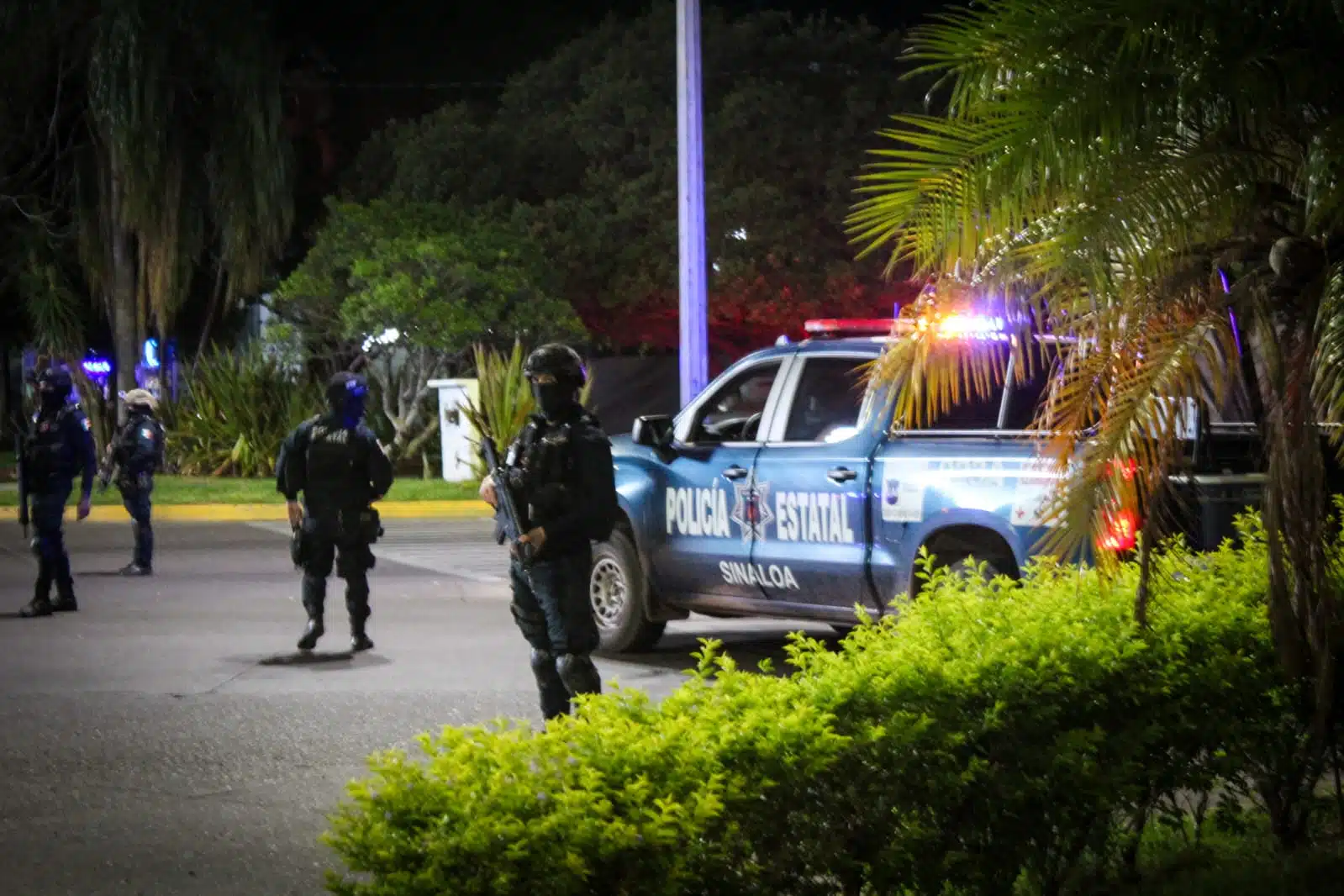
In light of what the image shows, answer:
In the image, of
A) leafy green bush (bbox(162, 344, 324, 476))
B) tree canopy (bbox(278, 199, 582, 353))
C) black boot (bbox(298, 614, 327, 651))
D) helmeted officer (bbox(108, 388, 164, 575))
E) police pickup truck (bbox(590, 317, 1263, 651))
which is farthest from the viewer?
leafy green bush (bbox(162, 344, 324, 476))

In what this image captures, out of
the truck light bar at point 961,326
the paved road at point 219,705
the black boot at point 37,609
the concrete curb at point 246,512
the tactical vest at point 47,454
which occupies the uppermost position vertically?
the truck light bar at point 961,326

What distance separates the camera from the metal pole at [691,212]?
17.5 meters

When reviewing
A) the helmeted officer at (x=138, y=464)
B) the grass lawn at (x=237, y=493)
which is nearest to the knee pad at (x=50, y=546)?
the helmeted officer at (x=138, y=464)

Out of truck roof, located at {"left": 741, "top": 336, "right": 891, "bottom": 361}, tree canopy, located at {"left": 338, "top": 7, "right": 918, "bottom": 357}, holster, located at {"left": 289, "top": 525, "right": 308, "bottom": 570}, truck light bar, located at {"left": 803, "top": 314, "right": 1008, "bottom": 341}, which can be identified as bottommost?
holster, located at {"left": 289, "top": 525, "right": 308, "bottom": 570}

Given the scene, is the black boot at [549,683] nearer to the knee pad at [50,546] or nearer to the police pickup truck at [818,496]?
the police pickup truck at [818,496]

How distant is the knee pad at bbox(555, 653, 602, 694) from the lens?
303 inches

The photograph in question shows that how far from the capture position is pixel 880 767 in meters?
4.58

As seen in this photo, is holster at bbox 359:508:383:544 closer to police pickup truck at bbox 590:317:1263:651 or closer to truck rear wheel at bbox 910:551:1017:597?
police pickup truck at bbox 590:317:1263:651

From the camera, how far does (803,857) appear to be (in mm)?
4379

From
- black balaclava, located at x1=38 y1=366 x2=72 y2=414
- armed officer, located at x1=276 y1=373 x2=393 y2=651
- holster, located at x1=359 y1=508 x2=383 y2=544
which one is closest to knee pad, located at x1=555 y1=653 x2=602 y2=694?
armed officer, located at x1=276 y1=373 x2=393 y2=651

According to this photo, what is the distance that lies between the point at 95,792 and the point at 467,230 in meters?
24.2

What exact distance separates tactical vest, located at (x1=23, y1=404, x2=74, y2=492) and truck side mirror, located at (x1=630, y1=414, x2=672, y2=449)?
4.78m

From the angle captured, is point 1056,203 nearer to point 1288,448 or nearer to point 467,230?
point 1288,448

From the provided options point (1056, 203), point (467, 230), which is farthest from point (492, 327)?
point (1056, 203)
